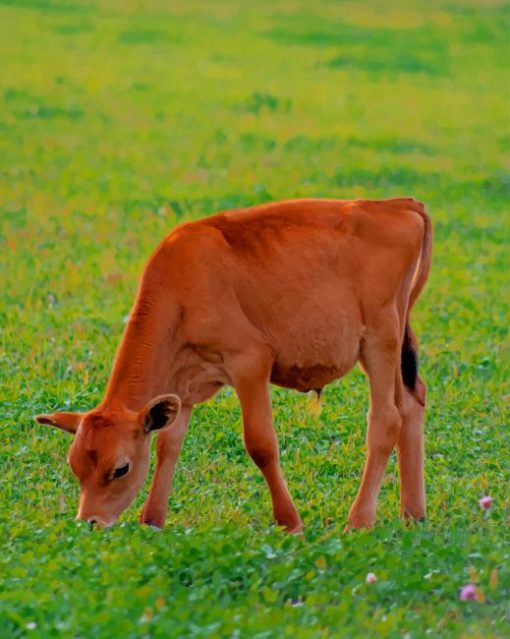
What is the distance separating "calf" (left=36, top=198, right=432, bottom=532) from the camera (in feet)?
27.0

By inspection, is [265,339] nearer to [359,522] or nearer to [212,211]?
[359,522]

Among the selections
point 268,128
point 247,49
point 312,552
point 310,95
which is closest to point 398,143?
point 268,128

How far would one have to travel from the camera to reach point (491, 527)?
28.8 feet

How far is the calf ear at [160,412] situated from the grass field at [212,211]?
534mm

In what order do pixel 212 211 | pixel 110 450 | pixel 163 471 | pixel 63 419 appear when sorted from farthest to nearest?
1. pixel 212 211
2. pixel 163 471
3. pixel 63 419
4. pixel 110 450

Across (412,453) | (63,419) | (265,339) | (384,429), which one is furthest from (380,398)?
(63,419)

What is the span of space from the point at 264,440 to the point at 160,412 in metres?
0.71

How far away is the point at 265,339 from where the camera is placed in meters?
8.66

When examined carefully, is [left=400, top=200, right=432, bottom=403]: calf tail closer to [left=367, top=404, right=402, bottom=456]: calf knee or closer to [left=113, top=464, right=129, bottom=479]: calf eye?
[left=367, top=404, right=402, bottom=456]: calf knee

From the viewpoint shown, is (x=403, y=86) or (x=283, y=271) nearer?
(x=283, y=271)

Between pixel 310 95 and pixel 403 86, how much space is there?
2.09m

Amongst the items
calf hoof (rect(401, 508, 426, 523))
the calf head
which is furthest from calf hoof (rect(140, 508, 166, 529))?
calf hoof (rect(401, 508, 426, 523))

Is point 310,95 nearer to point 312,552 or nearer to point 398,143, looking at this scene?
point 398,143

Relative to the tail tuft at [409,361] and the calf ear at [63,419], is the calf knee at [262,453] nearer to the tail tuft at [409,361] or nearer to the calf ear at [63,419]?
the calf ear at [63,419]
